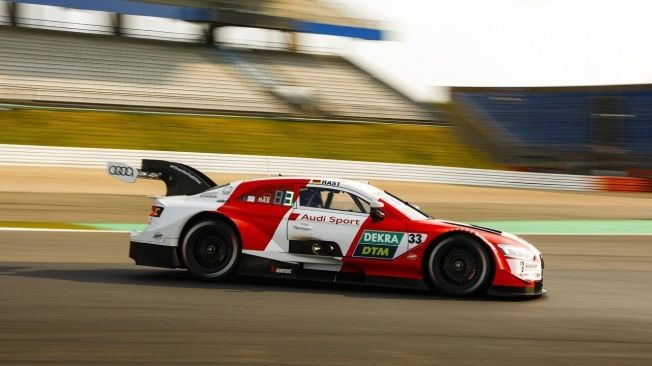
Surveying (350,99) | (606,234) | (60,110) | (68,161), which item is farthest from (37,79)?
(606,234)

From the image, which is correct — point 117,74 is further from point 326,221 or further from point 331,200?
point 326,221

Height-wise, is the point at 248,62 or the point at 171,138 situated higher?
the point at 248,62

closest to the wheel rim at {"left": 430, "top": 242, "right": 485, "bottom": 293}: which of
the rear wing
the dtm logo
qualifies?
the dtm logo

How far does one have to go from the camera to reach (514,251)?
812 centimetres

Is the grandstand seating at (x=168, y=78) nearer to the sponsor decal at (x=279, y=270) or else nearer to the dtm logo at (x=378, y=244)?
the sponsor decal at (x=279, y=270)

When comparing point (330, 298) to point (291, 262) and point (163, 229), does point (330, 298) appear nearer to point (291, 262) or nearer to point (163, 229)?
point (291, 262)

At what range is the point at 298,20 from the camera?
41406 millimetres

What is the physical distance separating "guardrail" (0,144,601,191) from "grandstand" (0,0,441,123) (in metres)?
6.33

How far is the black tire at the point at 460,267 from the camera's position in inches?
318

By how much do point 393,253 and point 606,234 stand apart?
9.62 m

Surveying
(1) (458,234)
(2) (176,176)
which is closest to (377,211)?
(1) (458,234)

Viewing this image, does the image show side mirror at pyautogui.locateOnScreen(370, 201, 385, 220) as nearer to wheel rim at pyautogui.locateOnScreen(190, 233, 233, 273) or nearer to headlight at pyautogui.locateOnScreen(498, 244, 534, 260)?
headlight at pyautogui.locateOnScreen(498, 244, 534, 260)

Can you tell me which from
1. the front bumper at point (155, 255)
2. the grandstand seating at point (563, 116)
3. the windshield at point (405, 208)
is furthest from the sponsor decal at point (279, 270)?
the grandstand seating at point (563, 116)

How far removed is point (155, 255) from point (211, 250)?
603 millimetres
